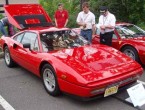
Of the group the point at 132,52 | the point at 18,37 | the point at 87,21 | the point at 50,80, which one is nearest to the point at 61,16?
the point at 87,21

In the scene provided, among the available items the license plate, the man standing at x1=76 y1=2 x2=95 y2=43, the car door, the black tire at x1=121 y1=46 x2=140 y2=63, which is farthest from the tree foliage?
the license plate

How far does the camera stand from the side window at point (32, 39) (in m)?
Answer: 5.47

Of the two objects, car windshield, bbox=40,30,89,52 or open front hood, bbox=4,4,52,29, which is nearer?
car windshield, bbox=40,30,89,52

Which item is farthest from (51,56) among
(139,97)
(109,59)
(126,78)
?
(139,97)

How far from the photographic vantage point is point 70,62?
461 cm

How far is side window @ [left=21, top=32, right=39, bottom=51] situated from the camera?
5465 millimetres

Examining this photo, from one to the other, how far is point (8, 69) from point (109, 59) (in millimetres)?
3031

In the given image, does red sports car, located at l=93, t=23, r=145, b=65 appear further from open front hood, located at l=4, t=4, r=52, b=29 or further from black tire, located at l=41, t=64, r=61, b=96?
black tire, located at l=41, t=64, r=61, b=96

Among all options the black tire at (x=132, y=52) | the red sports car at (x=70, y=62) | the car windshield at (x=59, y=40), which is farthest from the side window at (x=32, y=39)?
the black tire at (x=132, y=52)

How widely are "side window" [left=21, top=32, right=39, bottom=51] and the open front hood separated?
68 centimetres

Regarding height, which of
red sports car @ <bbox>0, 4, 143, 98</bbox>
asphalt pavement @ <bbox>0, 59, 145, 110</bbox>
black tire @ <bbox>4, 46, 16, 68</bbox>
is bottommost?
asphalt pavement @ <bbox>0, 59, 145, 110</bbox>

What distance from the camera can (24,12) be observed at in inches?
280

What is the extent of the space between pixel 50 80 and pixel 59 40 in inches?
41.0

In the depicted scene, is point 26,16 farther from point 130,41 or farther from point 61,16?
point 130,41
